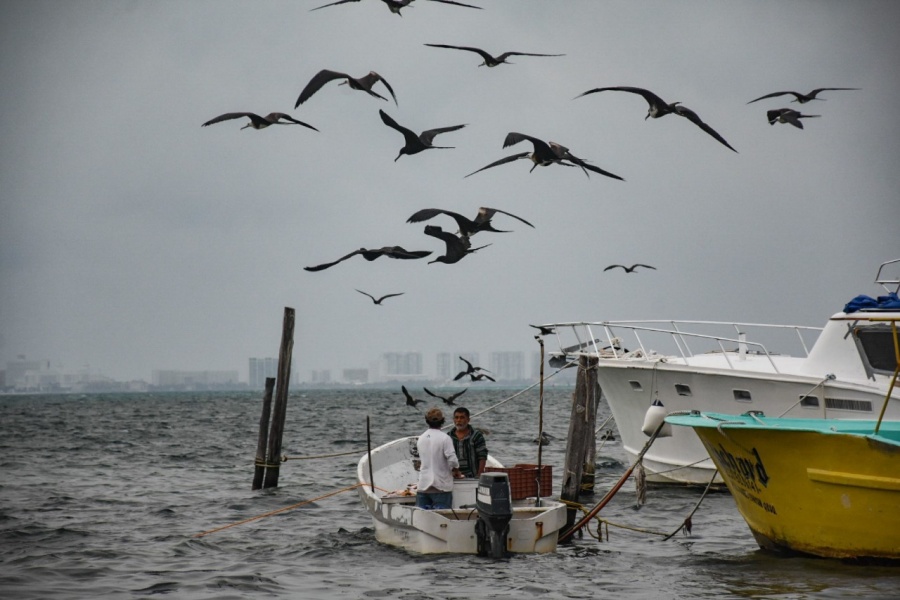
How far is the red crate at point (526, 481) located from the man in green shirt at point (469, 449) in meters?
0.40

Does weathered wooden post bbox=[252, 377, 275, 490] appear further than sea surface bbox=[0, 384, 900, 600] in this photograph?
Yes

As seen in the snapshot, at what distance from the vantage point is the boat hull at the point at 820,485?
1128 centimetres

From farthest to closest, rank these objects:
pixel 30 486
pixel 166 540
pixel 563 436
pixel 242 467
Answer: pixel 563 436 → pixel 242 467 → pixel 30 486 → pixel 166 540

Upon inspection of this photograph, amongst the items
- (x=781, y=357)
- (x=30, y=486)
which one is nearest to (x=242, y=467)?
(x=30, y=486)

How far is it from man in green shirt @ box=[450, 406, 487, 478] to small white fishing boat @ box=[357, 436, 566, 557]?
185mm

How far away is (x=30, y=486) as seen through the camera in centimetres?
2166

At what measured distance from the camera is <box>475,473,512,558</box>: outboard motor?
11992 millimetres

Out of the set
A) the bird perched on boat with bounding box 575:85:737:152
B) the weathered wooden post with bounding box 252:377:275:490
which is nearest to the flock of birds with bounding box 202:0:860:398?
the bird perched on boat with bounding box 575:85:737:152

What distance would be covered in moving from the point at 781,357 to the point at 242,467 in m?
13.3

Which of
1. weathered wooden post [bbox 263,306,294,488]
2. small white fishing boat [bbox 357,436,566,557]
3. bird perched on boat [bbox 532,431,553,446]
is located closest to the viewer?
small white fishing boat [bbox 357,436,566,557]

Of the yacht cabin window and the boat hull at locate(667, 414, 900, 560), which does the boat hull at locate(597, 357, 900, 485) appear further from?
the boat hull at locate(667, 414, 900, 560)

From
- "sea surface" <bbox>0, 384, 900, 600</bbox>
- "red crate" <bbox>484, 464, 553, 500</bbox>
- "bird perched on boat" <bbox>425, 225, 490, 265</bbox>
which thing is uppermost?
"bird perched on boat" <bbox>425, 225, 490, 265</bbox>

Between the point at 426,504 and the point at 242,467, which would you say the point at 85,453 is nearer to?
the point at 242,467

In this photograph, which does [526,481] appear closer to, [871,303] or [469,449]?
[469,449]
